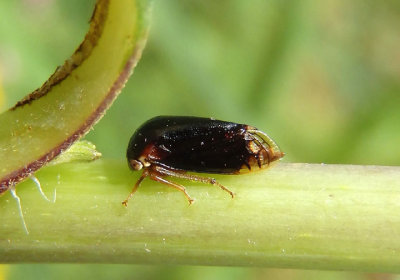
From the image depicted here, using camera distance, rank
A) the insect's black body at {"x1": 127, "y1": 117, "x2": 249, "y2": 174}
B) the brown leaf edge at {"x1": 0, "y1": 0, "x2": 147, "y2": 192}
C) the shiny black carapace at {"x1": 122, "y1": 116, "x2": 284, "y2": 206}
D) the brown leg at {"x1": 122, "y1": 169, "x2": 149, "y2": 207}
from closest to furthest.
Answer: the brown leaf edge at {"x1": 0, "y1": 0, "x2": 147, "y2": 192} < the brown leg at {"x1": 122, "y1": 169, "x2": 149, "y2": 207} < the shiny black carapace at {"x1": 122, "y1": 116, "x2": 284, "y2": 206} < the insect's black body at {"x1": 127, "y1": 117, "x2": 249, "y2": 174}

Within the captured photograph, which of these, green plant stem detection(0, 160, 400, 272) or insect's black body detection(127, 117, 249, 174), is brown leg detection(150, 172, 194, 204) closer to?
green plant stem detection(0, 160, 400, 272)

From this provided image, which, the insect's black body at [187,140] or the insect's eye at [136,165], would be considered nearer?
the insect's eye at [136,165]

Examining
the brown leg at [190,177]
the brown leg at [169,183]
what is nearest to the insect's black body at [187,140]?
the brown leg at [190,177]

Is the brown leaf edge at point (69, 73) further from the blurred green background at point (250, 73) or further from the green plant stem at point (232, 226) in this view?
the blurred green background at point (250, 73)

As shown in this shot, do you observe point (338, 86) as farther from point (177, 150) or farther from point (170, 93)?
point (177, 150)

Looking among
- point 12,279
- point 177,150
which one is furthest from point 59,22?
point 177,150

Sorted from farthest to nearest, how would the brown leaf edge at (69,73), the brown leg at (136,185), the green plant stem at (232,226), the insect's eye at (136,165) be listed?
the insect's eye at (136,165)
the brown leg at (136,185)
the green plant stem at (232,226)
the brown leaf edge at (69,73)

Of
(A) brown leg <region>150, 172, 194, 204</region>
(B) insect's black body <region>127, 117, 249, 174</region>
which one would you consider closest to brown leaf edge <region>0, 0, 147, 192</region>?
(A) brown leg <region>150, 172, 194, 204</region>
